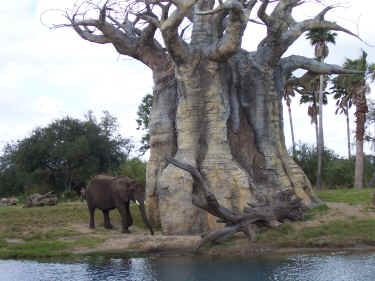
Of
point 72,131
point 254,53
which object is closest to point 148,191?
point 254,53

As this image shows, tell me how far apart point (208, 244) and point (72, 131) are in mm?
21417

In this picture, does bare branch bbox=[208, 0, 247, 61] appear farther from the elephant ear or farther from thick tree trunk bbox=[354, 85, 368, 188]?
thick tree trunk bbox=[354, 85, 368, 188]

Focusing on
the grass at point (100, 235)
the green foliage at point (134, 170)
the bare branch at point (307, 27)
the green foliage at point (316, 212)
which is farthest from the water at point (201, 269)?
the green foliage at point (134, 170)

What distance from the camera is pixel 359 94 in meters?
28.7

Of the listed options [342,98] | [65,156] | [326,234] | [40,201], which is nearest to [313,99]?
[342,98]

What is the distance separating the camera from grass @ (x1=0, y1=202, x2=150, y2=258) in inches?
430

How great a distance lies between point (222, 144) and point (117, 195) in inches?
118

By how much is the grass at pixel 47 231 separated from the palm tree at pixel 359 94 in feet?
48.2

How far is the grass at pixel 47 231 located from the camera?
430 inches

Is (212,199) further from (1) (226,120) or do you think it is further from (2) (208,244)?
(1) (226,120)

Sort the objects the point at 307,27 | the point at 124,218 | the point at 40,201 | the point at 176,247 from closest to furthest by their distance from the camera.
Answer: the point at 176,247 → the point at 124,218 → the point at 307,27 → the point at 40,201

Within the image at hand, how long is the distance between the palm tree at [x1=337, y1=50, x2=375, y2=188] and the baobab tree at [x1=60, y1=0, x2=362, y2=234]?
43.0 feet

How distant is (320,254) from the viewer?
988cm

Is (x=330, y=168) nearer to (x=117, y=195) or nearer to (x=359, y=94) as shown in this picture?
(x=359, y=94)
